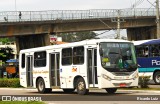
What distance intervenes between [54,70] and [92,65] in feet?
12.9

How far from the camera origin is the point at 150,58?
111ft

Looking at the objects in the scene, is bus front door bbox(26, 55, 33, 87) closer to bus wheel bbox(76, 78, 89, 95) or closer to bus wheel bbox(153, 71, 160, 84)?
bus wheel bbox(76, 78, 89, 95)

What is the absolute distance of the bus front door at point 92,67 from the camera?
21.8 m

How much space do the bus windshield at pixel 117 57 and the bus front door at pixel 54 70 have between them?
408 centimetres

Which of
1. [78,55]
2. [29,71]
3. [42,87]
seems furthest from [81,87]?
[29,71]

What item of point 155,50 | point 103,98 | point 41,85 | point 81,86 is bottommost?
point 103,98

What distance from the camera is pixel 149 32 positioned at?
2936 inches

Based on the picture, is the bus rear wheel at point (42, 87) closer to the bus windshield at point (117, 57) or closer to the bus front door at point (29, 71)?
the bus front door at point (29, 71)

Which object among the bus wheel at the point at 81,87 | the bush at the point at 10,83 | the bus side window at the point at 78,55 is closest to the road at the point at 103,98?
the bus wheel at the point at 81,87

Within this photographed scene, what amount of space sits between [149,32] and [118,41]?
174 feet

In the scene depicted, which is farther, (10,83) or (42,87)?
(10,83)

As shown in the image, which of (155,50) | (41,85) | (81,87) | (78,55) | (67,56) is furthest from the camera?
(155,50)

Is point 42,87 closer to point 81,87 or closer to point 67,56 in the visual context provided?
point 67,56

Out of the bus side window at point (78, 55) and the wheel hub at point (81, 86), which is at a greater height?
the bus side window at point (78, 55)
